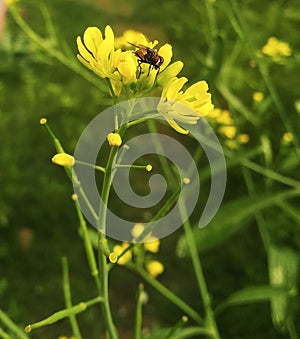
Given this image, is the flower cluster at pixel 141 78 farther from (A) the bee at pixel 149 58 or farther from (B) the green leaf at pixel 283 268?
(B) the green leaf at pixel 283 268

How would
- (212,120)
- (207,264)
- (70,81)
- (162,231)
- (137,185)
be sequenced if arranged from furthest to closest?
(70,81)
(137,185)
(207,264)
(162,231)
(212,120)

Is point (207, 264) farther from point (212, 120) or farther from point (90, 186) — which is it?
point (212, 120)

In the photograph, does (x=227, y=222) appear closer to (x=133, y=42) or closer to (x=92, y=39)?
(x=133, y=42)

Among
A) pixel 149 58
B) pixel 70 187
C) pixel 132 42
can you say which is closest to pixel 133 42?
pixel 132 42

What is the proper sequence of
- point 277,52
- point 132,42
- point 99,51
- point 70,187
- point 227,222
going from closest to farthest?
point 99,51, point 132,42, point 227,222, point 277,52, point 70,187

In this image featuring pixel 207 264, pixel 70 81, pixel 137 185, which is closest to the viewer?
pixel 207 264

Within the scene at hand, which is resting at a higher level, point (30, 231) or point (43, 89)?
point (43, 89)

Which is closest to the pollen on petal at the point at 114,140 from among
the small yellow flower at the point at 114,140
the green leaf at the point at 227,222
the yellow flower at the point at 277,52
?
the small yellow flower at the point at 114,140

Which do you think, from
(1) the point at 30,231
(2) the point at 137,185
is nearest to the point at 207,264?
(2) the point at 137,185
